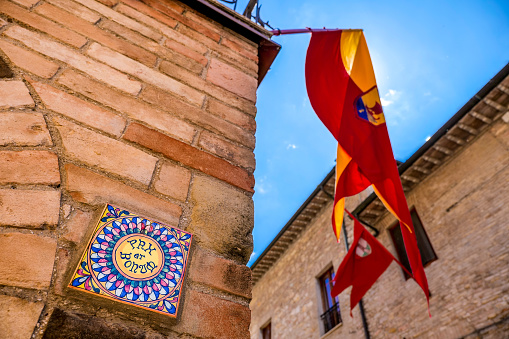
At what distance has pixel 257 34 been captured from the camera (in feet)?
6.97

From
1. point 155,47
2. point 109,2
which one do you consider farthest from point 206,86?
point 109,2

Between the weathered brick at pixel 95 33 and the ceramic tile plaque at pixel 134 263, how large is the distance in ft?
2.74

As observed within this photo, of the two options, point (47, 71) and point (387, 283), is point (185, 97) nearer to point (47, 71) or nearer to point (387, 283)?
point (47, 71)

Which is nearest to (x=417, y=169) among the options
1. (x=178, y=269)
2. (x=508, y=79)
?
(x=508, y=79)

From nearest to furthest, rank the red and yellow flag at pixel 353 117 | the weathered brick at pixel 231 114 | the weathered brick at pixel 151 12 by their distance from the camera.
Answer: the weathered brick at pixel 231 114 < the weathered brick at pixel 151 12 < the red and yellow flag at pixel 353 117

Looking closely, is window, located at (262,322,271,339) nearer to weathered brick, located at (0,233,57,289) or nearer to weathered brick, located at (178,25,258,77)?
weathered brick, located at (178,25,258,77)

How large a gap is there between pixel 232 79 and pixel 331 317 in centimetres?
764

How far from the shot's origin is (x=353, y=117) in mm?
2418

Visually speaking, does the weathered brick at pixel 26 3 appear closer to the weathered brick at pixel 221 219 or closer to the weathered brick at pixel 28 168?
the weathered brick at pixel 28 168

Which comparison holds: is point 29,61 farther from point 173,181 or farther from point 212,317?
point 212,317

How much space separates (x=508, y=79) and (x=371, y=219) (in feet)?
12.6

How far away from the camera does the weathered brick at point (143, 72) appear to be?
1418mm

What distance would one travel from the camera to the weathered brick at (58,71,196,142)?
1254 millimetres

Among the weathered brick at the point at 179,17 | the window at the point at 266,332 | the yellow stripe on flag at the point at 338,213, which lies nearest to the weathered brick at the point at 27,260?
the weathered brick at the point at 179,17
